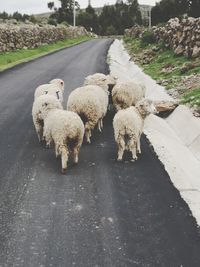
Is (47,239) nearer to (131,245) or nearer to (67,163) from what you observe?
(131,245)

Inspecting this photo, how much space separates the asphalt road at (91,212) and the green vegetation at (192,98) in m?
3.25

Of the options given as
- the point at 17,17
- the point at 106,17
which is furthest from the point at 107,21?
the point at 17,17

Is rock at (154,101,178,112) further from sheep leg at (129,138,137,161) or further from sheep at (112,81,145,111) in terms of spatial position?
sheep leg at (129,138,137,161)

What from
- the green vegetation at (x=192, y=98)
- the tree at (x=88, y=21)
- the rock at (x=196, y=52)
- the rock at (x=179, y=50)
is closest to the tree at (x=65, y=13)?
the tree at (x=88, y=21)

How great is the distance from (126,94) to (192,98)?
2630 millimetres

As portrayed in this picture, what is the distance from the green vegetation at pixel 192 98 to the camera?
1237 cm

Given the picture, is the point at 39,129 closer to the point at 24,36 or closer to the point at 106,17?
the point at 24,36

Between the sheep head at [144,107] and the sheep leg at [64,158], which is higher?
the sheep head at [144,107]

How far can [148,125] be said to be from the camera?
1142 centimetres

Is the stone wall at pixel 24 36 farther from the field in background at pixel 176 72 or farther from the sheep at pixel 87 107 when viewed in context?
the sheep at pixel 87 107

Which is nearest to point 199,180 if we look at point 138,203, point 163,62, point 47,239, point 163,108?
point 138,203

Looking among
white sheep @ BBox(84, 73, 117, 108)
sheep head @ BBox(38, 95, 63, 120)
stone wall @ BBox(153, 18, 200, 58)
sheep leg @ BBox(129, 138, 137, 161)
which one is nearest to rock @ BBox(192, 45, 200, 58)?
stone wall @ BBox(153, 18, 200, 58)

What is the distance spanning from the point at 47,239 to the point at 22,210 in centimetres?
92

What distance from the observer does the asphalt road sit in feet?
17.1
